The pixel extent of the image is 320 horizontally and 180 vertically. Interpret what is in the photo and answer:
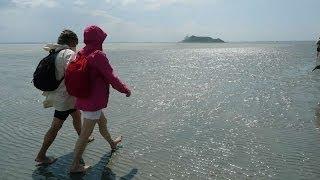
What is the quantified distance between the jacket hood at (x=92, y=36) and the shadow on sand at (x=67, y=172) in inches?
75.3

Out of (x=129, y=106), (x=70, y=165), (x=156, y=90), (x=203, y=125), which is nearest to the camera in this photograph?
(x=70, y=165)

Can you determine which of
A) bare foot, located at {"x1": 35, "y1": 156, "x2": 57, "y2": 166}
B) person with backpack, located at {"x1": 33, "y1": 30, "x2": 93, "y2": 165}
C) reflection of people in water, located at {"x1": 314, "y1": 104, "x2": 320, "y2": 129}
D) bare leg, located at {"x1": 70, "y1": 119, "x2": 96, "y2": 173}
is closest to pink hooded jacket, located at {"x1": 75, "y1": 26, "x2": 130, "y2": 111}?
bare leg, located at {"x1": 70, "y1": 119, "x2": 96, "y2": 173}

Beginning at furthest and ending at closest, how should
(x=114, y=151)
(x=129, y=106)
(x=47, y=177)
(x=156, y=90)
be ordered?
(x=156, y=90), (x=129, y=106), (x=114, y=151), (x=47, y=177)

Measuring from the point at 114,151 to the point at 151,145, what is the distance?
0.73 meters

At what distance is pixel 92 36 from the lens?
20.1 ft

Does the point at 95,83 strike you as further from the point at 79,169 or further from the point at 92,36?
the point at 79,169

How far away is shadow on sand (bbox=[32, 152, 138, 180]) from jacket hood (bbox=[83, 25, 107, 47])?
1.91m

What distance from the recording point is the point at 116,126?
9.36 metres

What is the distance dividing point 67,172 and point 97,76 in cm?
158

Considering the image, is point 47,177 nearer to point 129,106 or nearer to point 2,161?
point 2,161

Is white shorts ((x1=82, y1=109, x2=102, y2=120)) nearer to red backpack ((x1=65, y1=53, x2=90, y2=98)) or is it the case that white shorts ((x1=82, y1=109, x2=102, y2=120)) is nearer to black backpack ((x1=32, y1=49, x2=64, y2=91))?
red backpack ((x1=65, y1=53, x2=90, y2=98))

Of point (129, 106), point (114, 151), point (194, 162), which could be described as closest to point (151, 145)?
point (114, 151)

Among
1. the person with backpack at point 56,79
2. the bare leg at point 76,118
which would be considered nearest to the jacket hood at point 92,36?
the person with backpack at point 56,79

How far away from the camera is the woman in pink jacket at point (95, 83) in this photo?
5.95 m
